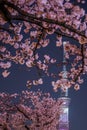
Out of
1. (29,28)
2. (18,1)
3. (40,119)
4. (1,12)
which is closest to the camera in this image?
(1,12)

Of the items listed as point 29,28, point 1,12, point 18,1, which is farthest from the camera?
point 29,28

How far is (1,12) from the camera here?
7.73 m

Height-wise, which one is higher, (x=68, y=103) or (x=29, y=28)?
(x=68, y=103)

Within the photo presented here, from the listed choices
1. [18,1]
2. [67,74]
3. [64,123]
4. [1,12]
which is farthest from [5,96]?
[64,123]

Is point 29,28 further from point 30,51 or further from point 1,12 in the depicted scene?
point 1,12

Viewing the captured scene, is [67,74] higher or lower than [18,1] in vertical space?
lower

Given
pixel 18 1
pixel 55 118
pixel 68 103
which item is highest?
pixel 68 103

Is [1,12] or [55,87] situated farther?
[55,87]

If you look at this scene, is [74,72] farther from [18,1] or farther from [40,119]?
[40,119]

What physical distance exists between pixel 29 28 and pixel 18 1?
1.39m

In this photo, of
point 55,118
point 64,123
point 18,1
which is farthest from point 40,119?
point 64,123

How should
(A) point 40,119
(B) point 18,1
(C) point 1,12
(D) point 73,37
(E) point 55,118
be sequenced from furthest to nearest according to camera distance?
(E) point 55,118, (A) point 40,119, (B) point 18,1, (D) point 73,37, (C) point 1,12

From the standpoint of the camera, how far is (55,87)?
11.5m

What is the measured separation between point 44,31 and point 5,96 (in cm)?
1943
